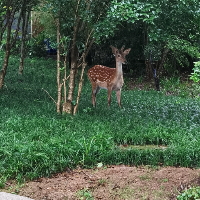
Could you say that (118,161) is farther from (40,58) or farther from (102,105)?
(40,58)

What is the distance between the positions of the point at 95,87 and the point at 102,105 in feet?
2.22

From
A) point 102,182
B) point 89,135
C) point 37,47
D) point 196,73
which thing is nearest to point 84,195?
point 102,182

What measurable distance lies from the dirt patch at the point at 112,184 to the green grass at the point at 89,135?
26 cm

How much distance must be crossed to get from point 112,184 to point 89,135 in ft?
5.99

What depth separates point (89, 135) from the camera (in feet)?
22.4

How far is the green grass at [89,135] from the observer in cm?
564

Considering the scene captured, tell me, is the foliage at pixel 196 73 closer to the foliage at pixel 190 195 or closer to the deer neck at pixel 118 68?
the foliage at pixel 190 195

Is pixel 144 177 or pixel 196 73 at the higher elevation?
pixel 196 73

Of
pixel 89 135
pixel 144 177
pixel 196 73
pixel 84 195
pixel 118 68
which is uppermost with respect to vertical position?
pixel 196 73

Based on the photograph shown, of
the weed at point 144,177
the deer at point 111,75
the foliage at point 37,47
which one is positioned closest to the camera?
the weed at point 144,177

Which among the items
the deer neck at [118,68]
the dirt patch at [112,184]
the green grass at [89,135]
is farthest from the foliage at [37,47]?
the dirt patch at [112,184]

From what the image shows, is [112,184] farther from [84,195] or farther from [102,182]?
[84,195]

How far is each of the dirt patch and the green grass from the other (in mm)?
255

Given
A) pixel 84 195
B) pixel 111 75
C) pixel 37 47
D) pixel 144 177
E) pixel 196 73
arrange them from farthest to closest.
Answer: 1. pixel 37 47
2. pixel 111 75
3. pixel 196 73
4. pixel 144 177
5. pixel 84 195
